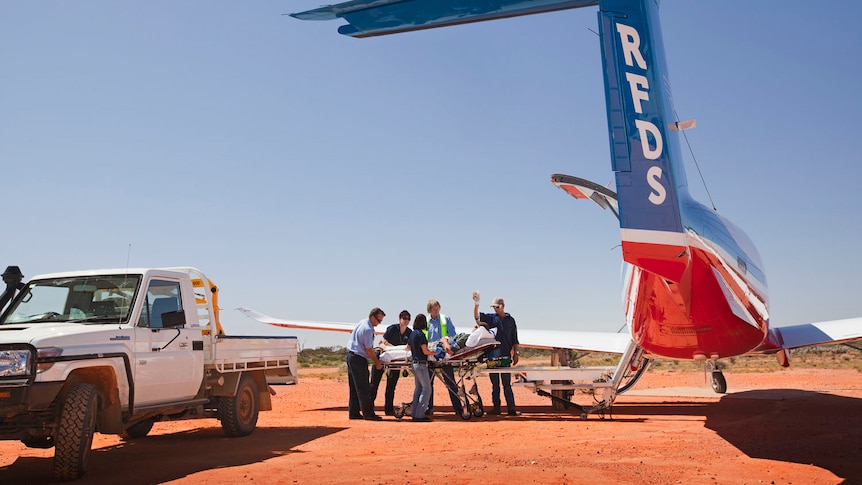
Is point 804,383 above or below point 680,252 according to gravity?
below

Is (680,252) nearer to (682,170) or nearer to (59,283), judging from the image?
(682,170)

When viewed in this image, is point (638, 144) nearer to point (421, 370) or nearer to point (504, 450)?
point (504, 450)

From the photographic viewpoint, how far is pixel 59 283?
30.1 ft

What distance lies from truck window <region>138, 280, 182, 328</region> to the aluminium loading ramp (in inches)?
233

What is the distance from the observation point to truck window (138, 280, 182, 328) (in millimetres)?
9039

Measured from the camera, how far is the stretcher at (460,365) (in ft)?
43.0

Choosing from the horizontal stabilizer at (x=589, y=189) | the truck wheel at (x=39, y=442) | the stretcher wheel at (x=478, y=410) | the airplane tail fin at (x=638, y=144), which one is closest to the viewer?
the airplane tail fin at (x=638, y=144)

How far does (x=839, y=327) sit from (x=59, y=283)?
16.6 metres

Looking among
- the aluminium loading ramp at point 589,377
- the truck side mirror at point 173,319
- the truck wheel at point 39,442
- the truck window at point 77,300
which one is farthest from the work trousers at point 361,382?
the truck wheel at point 39,442

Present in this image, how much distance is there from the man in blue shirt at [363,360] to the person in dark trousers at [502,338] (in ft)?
6.83

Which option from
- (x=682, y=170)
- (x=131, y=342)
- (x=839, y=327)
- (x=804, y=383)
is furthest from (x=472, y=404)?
(x=804, y=383)

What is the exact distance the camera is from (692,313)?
934cm

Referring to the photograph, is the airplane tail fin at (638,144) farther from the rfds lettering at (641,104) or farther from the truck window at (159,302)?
the truck window at (159,302)

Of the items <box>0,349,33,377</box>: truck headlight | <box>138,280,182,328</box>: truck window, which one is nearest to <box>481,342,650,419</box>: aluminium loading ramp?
<box>138,280,182,328</box>: truck window
